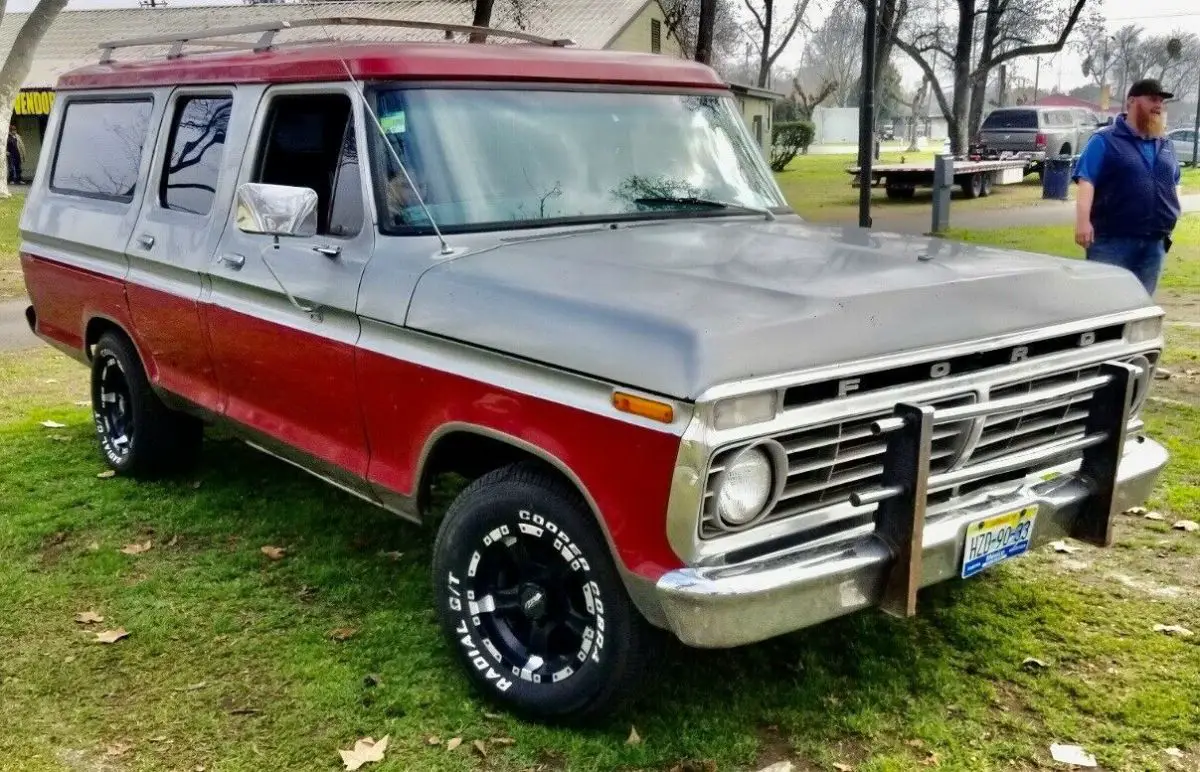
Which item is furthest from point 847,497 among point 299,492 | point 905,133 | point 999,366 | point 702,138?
point 905,133

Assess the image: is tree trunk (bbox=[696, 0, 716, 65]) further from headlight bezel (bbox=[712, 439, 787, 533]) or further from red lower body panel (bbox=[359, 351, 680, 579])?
headlight bezel (bbox=[712, 439, 787, 533])

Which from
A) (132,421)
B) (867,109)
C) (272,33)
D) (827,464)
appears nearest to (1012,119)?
(867,109)

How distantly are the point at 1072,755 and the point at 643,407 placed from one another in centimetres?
184

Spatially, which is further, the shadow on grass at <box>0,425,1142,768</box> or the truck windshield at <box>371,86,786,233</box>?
the truck windshield at <box>371,86,786,233</box>

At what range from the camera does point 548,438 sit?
336cm

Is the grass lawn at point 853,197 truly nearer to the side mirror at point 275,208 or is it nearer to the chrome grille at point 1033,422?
the chrome grille at point 1033,422

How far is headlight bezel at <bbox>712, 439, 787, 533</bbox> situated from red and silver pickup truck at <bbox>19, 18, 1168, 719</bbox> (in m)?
0.01

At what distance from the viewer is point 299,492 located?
19.9 ft

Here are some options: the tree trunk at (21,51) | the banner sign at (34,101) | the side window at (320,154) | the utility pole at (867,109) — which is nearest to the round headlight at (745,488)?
the side window at (320,154)

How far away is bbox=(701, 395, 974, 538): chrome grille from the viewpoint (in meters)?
3.08

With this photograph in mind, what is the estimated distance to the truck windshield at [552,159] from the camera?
4133mm

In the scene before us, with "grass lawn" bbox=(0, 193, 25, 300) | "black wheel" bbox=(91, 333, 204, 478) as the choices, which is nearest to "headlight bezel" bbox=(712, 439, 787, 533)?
"black wheel" bbox=(91, 333, 204, 478)

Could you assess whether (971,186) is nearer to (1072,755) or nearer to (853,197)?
(853,197)

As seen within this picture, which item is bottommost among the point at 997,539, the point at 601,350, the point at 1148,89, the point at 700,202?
the point at 997,539
